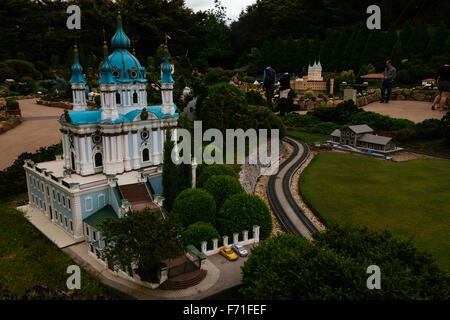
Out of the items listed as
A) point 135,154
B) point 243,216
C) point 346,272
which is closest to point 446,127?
point 243,216

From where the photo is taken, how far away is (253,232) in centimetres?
2855

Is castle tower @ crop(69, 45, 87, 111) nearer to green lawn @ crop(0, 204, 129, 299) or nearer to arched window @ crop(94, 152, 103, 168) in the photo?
arched window @ crop(94, 152, 103, 168)

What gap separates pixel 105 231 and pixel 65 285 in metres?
4.59

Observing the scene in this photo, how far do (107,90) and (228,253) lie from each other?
57.3 ft

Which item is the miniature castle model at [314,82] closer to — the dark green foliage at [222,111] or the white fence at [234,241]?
the dark green foliage at [222,111]

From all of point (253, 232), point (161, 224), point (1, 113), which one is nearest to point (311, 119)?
point (253, 232)

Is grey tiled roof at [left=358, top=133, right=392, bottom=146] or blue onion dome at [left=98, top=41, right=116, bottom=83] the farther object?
grey tiled roof at [left=358, top=133, right=392, bottom=146]

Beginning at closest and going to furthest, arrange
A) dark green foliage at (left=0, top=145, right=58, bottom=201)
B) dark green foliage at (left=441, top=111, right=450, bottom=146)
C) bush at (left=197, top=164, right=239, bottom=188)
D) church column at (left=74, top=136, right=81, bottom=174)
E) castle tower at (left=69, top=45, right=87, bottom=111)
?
church column at (left=74, top=136, right=81, bottom=174) < bush at (left=197, top=164, right=239, bottom=188) < castle tower at (left=69, top=45, right=87, bottom=111) < dark green foliage at (left=0, top=145, right=58, bottom=201) < dark green foliage at (left=441, top=111, right=450, bottom=146)

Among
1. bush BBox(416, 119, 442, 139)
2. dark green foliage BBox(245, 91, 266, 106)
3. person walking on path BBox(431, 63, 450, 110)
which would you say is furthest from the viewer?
dark green foliage BBox(245, 91, 266, 106)


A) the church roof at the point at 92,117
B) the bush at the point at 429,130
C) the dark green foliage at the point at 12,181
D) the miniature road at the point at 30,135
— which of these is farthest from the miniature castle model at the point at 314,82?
the dark green foliage at the point at 12,181

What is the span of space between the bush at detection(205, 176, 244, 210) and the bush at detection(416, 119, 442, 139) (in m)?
37.3

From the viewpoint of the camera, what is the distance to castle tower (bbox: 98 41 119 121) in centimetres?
3075

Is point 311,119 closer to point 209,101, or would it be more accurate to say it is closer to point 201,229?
point 209,101

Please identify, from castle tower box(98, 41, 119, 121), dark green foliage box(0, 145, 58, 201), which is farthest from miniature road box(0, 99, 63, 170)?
castle tower box(98, 41, 119, 121)
